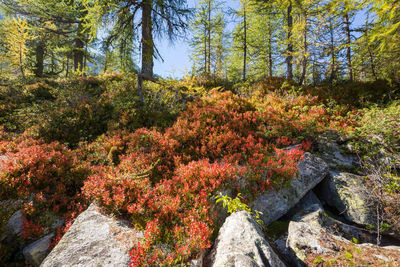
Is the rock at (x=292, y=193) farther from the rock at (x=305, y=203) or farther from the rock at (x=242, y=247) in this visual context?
the rock at (x=242, y=247)

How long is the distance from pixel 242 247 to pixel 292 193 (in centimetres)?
272

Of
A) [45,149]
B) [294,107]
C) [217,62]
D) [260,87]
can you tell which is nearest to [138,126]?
[45,149]

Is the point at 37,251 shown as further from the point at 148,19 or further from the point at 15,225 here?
the point at 148,19

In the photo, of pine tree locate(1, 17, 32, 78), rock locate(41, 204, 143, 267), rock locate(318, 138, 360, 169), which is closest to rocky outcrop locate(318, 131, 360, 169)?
rock locate(318, 138, 360, 169)

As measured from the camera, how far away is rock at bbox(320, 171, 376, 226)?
4391 mm

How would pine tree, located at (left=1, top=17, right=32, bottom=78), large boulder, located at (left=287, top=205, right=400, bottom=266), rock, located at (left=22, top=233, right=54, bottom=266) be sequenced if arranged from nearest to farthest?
large boulder, located at (left=287, top=205, right=400, bottom=266) < rock, located at (left=22, top=233, right=54, bottom=266) < pine tree, located at (left=1, top=17, right=32, bottom=78)

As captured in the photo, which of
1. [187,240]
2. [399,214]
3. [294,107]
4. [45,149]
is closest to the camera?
[187,240]

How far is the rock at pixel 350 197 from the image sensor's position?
4391mm

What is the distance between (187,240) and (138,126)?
5.61m

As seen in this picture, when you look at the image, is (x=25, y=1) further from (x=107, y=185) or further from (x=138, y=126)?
(x=107, y=185)

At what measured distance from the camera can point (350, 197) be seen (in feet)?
15.3

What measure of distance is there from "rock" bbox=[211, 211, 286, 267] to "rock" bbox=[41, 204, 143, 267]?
1613mm

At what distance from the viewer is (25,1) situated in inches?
508

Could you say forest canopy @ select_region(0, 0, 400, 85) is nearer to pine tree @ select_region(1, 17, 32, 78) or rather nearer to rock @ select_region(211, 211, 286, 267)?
pine tree @ select_region(1, 17, 32, 78)
